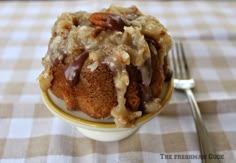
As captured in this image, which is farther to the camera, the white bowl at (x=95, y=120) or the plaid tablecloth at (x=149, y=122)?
the plaid tablecloth at (x=149, y=122)

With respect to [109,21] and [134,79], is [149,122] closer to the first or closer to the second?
[134,79]

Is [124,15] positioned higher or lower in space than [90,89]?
higher

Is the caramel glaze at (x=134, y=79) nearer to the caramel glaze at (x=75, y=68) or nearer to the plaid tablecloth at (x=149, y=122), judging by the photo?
the caramel glaze at (x=75, y=68)

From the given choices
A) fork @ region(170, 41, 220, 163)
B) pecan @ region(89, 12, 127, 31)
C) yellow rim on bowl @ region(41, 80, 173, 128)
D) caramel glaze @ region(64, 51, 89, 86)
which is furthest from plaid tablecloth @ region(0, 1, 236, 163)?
pecan @ region(89, 12, 127, 31)

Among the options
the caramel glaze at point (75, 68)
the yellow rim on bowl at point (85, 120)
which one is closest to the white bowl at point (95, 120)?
the yellow rim on bowl at point (85, 120)

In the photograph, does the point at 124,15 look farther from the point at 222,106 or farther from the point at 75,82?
the point at 222,106

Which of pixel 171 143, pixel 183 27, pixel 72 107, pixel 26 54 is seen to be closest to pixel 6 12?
pixel 26 54
